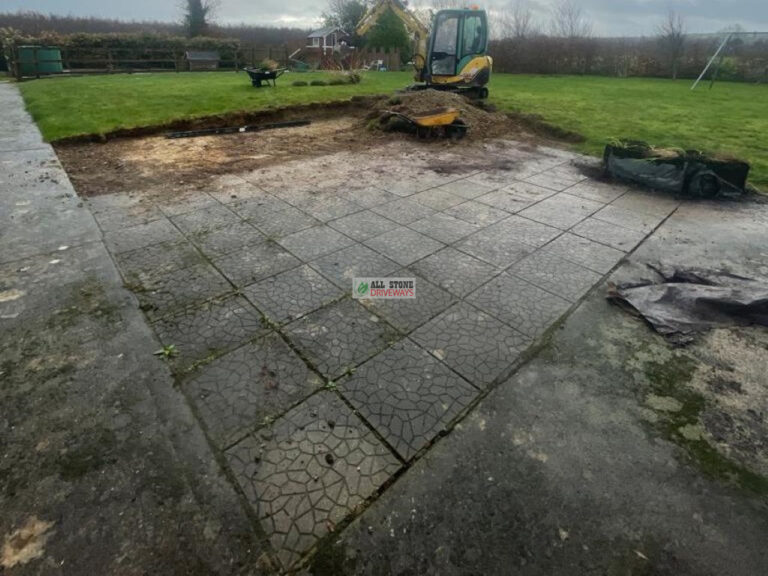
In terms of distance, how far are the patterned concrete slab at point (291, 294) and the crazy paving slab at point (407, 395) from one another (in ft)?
2.93

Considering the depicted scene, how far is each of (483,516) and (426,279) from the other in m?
2.30

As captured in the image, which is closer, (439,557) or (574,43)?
(439,557)

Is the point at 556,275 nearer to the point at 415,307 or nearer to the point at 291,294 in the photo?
the point at 415,307

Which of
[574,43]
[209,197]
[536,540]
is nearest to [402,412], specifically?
[536,540]

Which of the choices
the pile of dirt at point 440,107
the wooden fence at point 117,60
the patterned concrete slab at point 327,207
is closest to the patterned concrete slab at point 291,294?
the patterned concrete slab at point 327,207

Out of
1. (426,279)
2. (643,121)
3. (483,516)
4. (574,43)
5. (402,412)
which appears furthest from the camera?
(574,43)

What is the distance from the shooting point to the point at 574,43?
26.4m

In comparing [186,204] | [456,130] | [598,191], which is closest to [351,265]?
[186,204]

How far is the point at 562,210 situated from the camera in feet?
18.9

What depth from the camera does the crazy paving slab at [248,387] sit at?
236 cm

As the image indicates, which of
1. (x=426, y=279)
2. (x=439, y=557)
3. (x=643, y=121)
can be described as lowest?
(x=439, y=557)

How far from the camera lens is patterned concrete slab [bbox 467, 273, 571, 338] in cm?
331

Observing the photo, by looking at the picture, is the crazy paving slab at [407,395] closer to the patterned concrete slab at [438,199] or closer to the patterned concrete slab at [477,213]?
the patterned concrete slab at [477,213]

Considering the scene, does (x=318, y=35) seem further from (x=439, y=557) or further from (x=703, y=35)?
(x=439, y=557)
